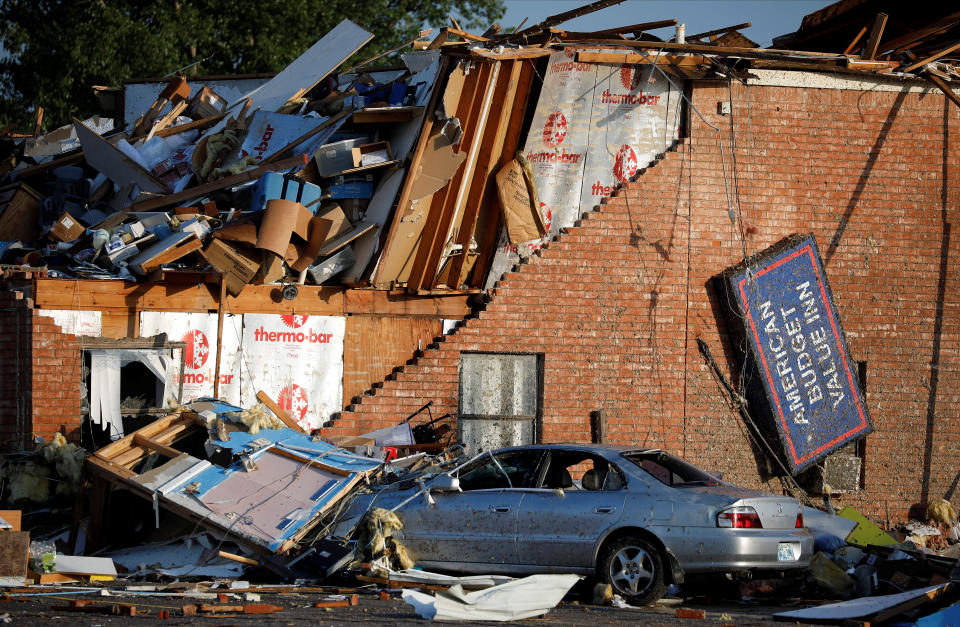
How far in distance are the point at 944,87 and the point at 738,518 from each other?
785 cm

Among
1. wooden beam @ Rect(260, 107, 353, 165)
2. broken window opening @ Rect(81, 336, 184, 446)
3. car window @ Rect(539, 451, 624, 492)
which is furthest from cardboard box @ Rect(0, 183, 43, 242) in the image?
car window @ Rect(539, 451, 624, 492)

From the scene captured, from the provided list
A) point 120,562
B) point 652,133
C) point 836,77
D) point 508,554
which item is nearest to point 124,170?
point 120,562

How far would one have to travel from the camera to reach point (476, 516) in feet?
31.7

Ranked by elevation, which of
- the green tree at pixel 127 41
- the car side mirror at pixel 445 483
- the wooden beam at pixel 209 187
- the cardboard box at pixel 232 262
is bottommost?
the car side mirror at pixel 445 483

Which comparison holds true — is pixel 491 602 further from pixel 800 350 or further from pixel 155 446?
pixel 800 350

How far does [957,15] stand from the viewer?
1448 cm

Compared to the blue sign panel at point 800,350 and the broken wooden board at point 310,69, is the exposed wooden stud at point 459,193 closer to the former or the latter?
the broken wooden board at point 310,69

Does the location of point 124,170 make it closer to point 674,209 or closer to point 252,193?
point 252,193

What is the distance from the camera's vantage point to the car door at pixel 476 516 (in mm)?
9539

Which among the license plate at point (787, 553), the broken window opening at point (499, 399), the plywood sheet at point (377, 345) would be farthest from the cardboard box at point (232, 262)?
the license plate at point (787, 553)

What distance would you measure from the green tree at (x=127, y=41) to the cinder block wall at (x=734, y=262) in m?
17.2

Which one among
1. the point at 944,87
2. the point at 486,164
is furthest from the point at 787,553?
the point at 944,87

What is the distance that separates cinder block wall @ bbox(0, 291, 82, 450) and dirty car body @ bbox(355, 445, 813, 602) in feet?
15.0

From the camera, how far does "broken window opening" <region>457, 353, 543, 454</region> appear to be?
14.1 meters
